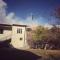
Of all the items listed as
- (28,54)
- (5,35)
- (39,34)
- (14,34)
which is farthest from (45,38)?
(5,35)

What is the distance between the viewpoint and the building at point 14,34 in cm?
289

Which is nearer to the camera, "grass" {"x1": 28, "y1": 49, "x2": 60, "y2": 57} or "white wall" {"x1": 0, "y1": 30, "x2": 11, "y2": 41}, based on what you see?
"white wall" {"x1": 0, "y1": 30, "x2": 11, "y2": 41}

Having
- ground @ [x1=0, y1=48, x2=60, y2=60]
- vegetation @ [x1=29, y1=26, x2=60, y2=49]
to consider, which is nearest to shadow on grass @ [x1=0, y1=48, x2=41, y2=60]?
ground @ [x1=0, y1=48, x2=60, y2=60]

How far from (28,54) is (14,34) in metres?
0.39

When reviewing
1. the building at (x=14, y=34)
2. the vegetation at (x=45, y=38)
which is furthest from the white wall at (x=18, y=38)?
the vegetation at (x=45, y=38)

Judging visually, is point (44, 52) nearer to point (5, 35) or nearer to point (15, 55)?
point (15, 55)

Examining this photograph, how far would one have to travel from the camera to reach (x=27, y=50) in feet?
9.81

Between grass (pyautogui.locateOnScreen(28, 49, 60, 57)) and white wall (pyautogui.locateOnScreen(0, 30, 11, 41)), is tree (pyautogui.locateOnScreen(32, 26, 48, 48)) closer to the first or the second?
grass (pyautogui.locateOnScreen(28, 49, 60, 57))

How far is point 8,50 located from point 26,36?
1.18 ft

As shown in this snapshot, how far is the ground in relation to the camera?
2.87m

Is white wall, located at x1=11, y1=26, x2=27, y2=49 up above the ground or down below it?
above

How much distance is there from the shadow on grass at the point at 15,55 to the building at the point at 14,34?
0.27 ft

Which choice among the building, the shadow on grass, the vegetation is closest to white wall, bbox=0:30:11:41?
the building

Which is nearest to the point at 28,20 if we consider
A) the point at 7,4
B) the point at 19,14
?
the point at 19,14
